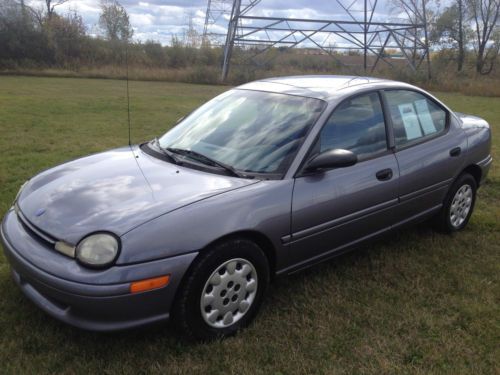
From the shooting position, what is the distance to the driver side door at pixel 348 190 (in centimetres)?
309

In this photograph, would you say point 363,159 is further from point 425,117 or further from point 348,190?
point 425,117

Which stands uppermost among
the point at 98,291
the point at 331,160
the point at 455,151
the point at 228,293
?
the point at 331,160

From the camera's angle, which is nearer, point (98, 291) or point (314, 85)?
point (98, 291)

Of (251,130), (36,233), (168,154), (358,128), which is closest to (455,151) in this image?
(358,128)

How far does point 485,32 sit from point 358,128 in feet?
116

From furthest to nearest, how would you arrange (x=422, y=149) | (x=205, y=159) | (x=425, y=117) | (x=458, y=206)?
(x=458, y=206) < (x=425, y=117) < (x=422, y=149) < (x=205, y=159)

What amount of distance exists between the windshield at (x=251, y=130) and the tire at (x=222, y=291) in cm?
63

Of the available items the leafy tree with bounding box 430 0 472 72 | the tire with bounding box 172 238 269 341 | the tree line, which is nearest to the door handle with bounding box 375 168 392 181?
the tire with bounding box 172 238 269 341

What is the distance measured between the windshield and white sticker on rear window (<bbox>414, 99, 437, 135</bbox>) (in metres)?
1.23

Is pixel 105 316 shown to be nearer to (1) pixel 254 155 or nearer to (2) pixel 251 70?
(1) pixel 254 155

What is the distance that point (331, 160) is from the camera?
3031mm

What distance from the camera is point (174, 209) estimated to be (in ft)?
8.57

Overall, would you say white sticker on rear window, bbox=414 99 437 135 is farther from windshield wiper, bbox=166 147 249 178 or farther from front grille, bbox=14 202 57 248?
Answer: front grille, bbox=14 202 57 248

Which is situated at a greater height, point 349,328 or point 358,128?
point 358,128
